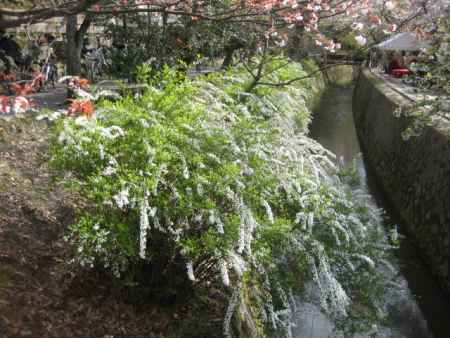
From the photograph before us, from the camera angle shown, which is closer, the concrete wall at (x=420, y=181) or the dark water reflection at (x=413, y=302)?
the dark water reflection at (x=413, y=302)

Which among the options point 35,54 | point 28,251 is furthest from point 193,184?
point 35,54

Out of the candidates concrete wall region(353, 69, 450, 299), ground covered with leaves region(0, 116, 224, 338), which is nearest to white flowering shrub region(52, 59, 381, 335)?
ground covered with leaves region(0, 116, 224, 338)

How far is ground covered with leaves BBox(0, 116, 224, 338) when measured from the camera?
11.9ft

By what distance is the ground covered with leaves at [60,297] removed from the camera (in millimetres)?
3623

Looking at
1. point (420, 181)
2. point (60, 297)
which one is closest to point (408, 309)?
point (420, 181)

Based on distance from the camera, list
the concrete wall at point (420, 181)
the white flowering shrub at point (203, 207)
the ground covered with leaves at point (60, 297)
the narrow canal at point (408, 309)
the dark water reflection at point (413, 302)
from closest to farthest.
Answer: the white flowering shrub at point (203, 207) → the ground covered with leaves at point (60, 297) → the narrow canal at point (408, 309) → the dark water reflection at point (413, 302) → the concrete wall at point (420, 181)

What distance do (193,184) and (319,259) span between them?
55.9 inches

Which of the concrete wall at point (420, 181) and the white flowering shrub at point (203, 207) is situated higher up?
the white flowering shrub at point (203, 207)

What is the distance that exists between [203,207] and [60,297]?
1428mm

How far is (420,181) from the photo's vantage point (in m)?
9.41

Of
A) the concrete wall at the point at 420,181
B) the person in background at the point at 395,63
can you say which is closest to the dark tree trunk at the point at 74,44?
the concrete wall at the point at 420,181

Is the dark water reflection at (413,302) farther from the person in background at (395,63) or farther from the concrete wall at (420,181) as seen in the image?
the person in background at (395,63)

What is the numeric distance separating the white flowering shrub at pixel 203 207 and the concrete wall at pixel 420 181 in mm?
3024

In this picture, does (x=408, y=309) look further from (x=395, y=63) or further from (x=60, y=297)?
(x=395, y=63)
